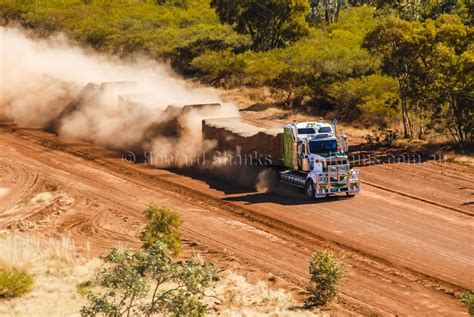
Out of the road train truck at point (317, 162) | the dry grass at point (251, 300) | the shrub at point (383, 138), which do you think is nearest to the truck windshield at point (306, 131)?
the road train truck at point (317, 162)

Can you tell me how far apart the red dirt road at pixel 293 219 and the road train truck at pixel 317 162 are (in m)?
0.65

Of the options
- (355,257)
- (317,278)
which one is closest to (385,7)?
(355,257)

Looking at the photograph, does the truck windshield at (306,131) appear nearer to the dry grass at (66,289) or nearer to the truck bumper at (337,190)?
the truck bumper at (337,190)

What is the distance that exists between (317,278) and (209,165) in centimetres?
1540

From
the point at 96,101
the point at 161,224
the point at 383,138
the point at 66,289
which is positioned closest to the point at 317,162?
the point at 161,224

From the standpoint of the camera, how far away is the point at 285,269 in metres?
22.0

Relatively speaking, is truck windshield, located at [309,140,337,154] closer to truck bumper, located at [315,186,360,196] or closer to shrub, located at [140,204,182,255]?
truck bumper, located at [315,186,360,196]

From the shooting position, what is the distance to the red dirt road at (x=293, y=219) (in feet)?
68.9

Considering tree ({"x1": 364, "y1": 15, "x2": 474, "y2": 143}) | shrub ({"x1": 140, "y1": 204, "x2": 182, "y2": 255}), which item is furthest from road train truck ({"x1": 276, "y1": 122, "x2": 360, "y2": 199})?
tree ({"x1": 364, "y1": 15, "x2": 474, "y2": 143})

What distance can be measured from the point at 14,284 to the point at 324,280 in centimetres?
829

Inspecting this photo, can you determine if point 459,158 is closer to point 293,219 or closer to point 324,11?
point 293,219

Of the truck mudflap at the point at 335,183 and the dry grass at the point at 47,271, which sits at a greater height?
the truck mudflap at the point at 335,183

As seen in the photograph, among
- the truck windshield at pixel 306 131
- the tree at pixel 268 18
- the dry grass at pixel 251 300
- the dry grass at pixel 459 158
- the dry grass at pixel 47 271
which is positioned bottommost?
the dry grass at pixel 251 300

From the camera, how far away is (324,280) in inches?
752
